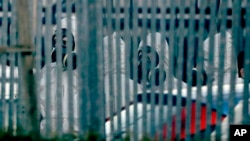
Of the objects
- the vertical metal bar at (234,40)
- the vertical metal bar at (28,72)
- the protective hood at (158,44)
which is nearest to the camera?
the vertical metal bar at (234,40)

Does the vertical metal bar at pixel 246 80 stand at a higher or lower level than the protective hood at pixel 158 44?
lower

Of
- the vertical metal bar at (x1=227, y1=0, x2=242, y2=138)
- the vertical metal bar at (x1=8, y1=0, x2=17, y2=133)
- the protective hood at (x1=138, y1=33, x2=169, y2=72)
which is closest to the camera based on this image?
the vertical metal bar at (x1=227, y1=0, x2=242, y2=138)

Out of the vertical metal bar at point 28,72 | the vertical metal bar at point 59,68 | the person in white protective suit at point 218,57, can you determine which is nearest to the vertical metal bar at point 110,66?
the vertical metal bar at point 59,68

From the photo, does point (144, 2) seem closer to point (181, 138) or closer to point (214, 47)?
point (214, 47)

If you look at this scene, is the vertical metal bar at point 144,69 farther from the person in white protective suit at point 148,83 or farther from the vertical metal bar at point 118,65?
the vertical metal bar at point 118,65

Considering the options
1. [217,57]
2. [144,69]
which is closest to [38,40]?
[144,69]

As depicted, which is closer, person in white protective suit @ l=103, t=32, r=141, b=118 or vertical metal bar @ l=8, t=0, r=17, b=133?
person in white protective suit @ l=103, t=32, r=141, b=118

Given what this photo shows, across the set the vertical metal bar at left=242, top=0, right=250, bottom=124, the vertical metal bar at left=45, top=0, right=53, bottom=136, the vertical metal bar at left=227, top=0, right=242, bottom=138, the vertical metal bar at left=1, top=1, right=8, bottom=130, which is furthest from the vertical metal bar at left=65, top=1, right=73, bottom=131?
the vertical metal bar at left=242, top=0, right=250, bottom=124

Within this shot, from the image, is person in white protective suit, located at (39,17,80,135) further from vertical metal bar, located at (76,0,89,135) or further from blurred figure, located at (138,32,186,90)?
blurred figure, located at (138,32,186,90)

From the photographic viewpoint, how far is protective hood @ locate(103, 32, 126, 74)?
491cm

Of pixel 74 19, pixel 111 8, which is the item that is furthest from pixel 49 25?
pixel 111 8

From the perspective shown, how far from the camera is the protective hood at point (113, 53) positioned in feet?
16.1

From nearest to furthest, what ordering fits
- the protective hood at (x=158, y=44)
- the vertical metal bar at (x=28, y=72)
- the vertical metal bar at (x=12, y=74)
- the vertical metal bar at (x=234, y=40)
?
the vertical metal bar at (x=234, y=40), the protective hood at (x=158, y=44), the vertical metal bar at (x=28, y=72), the vertical metal bar at (x=12, y=74)

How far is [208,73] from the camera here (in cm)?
481
